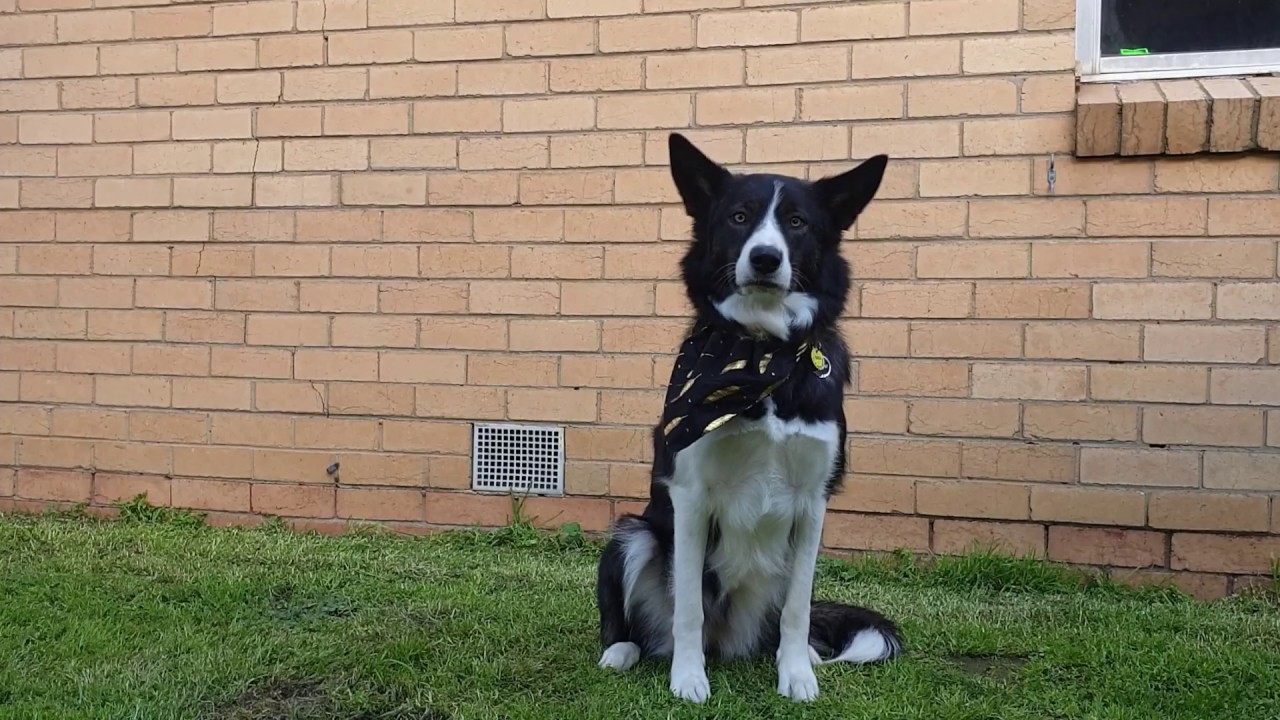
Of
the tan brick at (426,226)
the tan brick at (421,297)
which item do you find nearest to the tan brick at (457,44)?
the tan brick at (426,226)

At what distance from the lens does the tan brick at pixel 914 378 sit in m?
3.99

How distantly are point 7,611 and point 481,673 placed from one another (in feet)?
5.45

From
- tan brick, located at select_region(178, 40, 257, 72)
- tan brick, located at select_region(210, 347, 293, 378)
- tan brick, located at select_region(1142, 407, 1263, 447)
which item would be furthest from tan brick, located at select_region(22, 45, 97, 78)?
tan brick, located at select_region(1142, 407, 1263, 447)

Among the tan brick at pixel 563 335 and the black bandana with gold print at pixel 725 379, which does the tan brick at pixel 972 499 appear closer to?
the tan brick at pixel 563 335

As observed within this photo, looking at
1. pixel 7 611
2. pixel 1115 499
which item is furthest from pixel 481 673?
pixel 1115 499

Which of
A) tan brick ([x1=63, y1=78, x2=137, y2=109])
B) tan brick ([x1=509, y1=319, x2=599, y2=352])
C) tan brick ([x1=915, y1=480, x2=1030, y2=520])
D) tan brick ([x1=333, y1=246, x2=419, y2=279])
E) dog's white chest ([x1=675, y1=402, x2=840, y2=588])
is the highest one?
tan brick ([x1=63, y1=78, x2=137, y2=109])

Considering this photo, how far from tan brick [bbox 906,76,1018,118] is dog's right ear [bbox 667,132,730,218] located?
5.52 feet

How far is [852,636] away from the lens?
2918 millimetres

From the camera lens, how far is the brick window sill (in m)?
3.66

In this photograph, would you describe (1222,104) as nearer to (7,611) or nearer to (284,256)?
(284,256)

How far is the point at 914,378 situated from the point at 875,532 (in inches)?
25.7

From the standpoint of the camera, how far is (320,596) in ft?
11.4

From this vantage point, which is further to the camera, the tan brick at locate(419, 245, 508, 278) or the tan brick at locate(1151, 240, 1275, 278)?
the tan brick at locate(419, 245, 508, 278)

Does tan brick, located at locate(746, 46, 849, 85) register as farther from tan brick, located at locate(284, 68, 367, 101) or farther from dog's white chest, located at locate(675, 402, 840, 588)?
dog's white chest, located at locate(675, 402, 840, 588)
